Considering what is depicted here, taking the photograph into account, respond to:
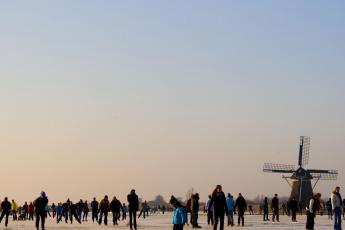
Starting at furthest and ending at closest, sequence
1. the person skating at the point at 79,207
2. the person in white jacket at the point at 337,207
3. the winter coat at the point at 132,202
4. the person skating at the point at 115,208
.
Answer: the person skating at the point at 79,207, the person skating at the point at 115,208, the winter coat at the point at 132,202, the person in white jacket at the point at 337,207

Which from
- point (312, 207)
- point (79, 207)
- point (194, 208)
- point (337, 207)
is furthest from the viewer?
point (79, 207)

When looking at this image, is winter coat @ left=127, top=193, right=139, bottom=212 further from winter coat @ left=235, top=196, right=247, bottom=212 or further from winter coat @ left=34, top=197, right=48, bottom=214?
winter coat @ left=235, top=196, right=247, bottom=212

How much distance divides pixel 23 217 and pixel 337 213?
131 ft

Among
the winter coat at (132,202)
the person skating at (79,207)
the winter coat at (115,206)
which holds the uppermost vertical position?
the winter coat at (132,202)

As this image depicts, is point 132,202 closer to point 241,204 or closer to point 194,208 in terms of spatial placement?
point 194,208

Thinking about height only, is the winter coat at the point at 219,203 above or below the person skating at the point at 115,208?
above

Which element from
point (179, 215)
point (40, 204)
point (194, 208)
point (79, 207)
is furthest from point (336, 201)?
point (79, 207)

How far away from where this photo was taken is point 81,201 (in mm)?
50719

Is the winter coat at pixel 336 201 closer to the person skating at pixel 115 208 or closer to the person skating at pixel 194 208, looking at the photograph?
→ the person skating at pixel 194 208

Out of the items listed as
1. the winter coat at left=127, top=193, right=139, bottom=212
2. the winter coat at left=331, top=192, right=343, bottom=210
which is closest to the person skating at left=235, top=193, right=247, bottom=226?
the winter coat at left=127, top=193, right=139, bottom=212

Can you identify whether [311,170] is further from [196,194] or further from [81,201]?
[196,194]

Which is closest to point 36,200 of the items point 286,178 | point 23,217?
point 23,217

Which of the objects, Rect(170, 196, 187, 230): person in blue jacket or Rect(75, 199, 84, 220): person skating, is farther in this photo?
Rect(75, 199, 84, 220): person skating

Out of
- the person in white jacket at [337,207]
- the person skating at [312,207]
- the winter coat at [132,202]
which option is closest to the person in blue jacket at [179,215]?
the person in white jacket at [337,207]
